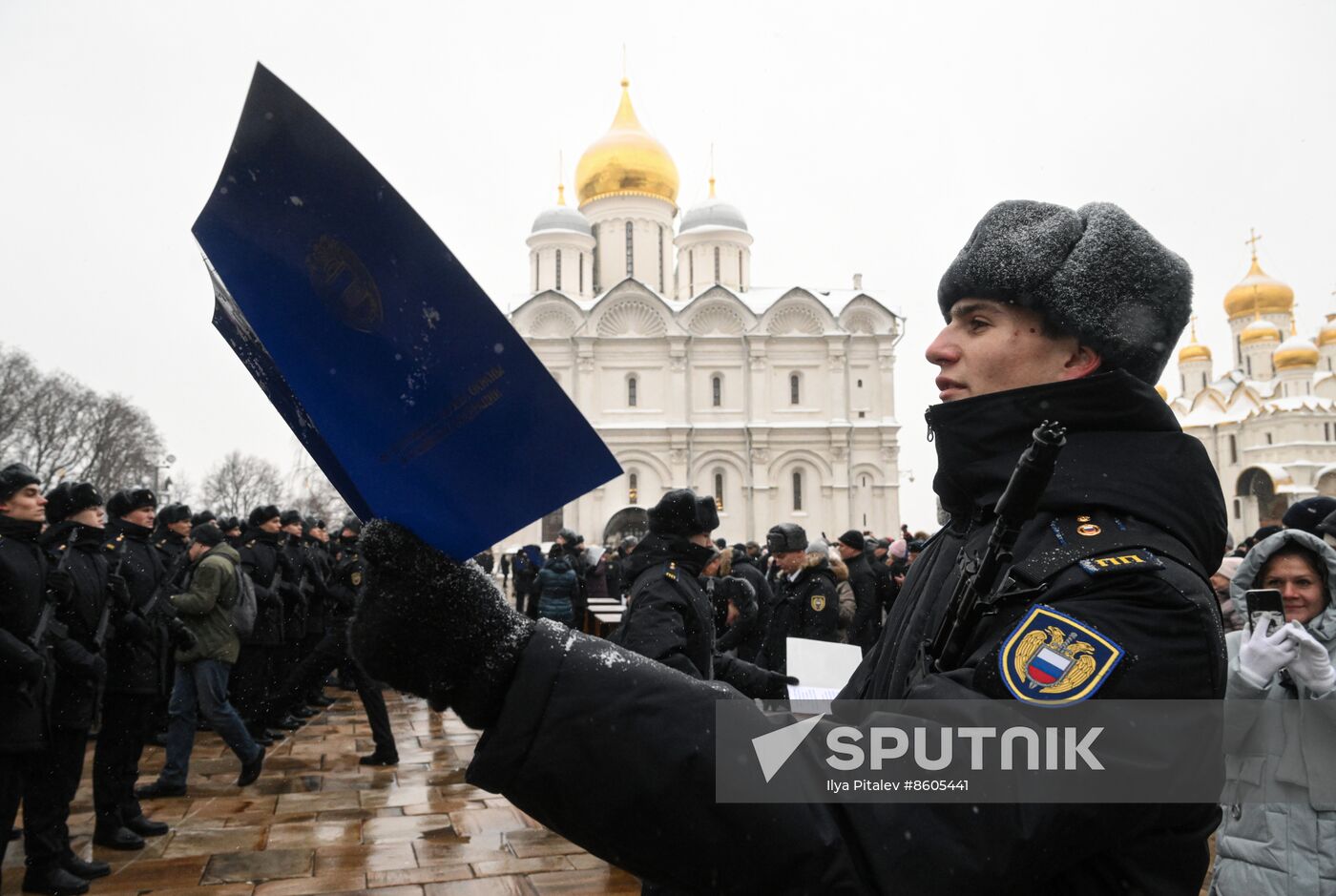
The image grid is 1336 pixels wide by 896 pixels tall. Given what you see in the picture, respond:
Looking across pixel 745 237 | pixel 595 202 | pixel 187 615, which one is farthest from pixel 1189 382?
pixel 187 615

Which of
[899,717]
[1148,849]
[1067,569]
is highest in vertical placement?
[1067,569]

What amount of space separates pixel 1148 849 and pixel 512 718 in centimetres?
71

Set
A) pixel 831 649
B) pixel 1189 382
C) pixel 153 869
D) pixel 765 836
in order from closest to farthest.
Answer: pixel 765 836
pixel 831 649
pixel 153 869
pixel 1189 382

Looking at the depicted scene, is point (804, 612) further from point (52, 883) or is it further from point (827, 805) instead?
point (827, 805)

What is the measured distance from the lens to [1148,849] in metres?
1.08

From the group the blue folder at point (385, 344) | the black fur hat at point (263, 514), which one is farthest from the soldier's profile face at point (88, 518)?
the blue folder at point (385, 344)

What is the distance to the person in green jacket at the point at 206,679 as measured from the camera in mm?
6688

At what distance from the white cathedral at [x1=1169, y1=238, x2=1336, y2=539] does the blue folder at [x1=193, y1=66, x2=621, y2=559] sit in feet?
171

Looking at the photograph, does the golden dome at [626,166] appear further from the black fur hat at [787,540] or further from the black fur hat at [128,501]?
the black fur hat at [128,501]

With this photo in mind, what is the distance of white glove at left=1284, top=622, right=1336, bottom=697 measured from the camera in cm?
302

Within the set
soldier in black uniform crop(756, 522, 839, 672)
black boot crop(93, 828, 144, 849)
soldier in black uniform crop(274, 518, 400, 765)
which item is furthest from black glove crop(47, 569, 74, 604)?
soldier in black uniform crop(756, 522, 839, 672)

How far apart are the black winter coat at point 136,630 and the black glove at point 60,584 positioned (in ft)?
2.53

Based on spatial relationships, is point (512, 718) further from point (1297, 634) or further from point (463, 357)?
point (1297, 634)

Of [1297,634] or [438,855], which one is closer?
[1297,634]
